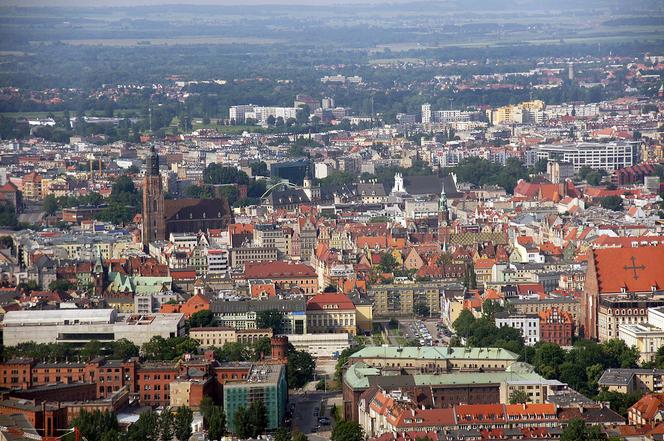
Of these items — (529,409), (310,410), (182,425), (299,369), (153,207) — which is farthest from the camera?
(153,207)

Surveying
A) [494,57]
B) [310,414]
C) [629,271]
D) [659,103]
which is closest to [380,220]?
[629,271]

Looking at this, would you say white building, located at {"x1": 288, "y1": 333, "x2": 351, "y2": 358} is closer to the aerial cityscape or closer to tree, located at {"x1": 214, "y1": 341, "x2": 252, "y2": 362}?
the aerial cityscape

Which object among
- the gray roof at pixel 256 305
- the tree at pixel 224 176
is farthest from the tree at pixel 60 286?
the tree at pixel 224 176

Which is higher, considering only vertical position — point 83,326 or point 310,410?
A: point 83,326

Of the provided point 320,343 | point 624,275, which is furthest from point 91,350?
point 624,275

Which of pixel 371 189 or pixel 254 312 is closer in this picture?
pixel 254 312

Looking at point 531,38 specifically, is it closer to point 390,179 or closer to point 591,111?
point 591,111

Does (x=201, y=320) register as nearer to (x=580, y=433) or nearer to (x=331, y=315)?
(x=331, y=315)

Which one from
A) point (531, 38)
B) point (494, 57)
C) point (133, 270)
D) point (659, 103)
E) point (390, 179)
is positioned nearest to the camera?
point (133, 270)
